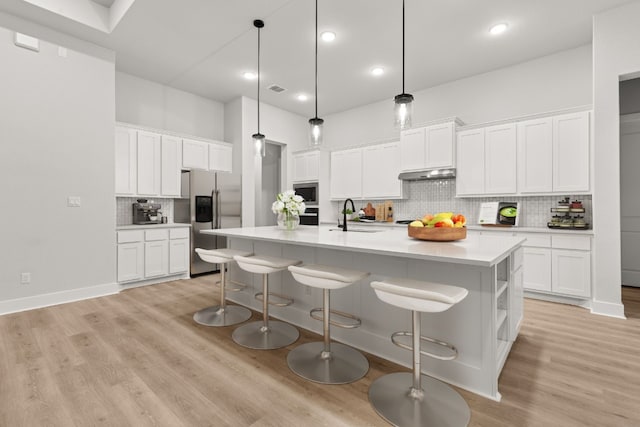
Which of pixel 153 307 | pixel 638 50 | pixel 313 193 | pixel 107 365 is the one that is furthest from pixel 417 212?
pixel 107 365

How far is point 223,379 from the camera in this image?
200cm

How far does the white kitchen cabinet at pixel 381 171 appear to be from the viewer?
5238mm

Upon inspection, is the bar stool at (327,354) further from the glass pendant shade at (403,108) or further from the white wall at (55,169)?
the white wall at (55,169)

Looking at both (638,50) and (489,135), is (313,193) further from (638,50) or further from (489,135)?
(638,50)

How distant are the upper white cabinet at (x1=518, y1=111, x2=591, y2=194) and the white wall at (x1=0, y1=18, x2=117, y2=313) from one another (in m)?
5.42

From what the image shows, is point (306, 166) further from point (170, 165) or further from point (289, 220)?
point (289, 220)

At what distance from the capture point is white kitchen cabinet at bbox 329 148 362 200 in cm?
575

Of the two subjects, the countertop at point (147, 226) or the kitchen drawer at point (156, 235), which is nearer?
the countertop at point (147, 226)

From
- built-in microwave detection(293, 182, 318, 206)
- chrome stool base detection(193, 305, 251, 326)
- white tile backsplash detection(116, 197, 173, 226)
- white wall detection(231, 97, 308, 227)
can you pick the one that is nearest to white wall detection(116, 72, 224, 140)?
white wall detection(231, 97, 308, 227)

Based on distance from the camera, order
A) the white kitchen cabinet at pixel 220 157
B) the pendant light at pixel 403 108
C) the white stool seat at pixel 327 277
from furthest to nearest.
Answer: the white kitchen cabinet at pixel 220 157 → the pendant light at pixel 403 108 → the white stool seat at pixel 327 277

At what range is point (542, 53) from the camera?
13.2 feet

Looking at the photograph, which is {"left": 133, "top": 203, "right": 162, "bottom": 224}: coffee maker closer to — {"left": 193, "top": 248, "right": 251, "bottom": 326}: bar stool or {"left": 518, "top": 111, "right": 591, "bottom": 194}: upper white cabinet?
{"left": 193, "top": 248, "right": 251, "bottom": 326}: bar stool

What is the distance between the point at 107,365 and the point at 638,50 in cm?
551

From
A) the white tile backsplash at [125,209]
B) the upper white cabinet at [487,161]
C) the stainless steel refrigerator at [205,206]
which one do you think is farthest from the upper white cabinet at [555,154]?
the white tile backsplash at [125,209]
